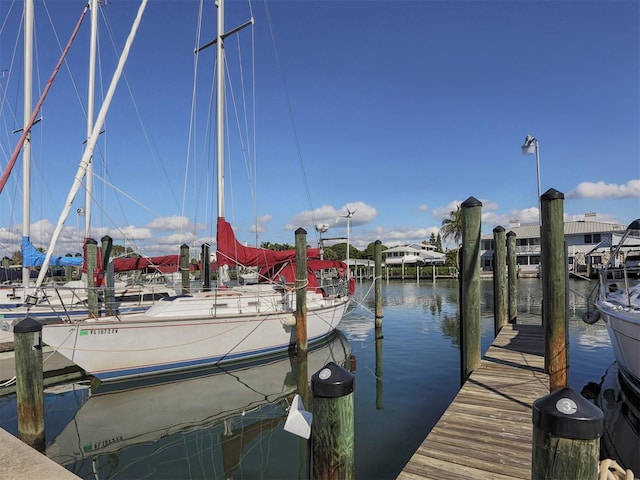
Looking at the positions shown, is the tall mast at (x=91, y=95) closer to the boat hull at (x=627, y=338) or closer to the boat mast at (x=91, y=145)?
the boat mast at (x=91, y=145)

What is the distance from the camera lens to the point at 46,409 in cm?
848

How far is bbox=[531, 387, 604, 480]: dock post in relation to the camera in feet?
7.47

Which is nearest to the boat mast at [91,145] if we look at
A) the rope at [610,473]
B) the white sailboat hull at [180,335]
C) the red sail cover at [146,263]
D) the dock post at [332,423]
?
the white sailboat hull at [180,335]

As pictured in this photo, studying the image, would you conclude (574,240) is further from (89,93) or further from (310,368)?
(89,93)

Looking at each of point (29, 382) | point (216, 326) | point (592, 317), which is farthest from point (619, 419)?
point (29, 382)

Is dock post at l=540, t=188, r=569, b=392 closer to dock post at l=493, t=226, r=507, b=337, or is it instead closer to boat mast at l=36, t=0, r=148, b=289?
dock post at l=493, t=226, r=507, b=337

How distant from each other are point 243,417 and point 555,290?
19.9 ft

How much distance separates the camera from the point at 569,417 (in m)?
2.28

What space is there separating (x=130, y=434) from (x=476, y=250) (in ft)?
22.5

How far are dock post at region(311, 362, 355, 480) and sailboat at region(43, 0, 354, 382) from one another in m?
7.87

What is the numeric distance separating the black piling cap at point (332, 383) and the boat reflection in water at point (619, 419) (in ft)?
16.8

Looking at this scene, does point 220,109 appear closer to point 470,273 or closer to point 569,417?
point 470,273

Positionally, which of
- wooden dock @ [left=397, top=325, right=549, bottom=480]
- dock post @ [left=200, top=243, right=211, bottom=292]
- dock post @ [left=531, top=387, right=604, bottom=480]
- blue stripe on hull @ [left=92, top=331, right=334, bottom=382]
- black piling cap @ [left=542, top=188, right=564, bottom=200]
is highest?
black piling cap @ [left=542, top=188, right=564, bottom=200]

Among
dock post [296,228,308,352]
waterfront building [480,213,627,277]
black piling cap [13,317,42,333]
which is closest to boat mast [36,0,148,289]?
black piling cap [13,317,42,333]
